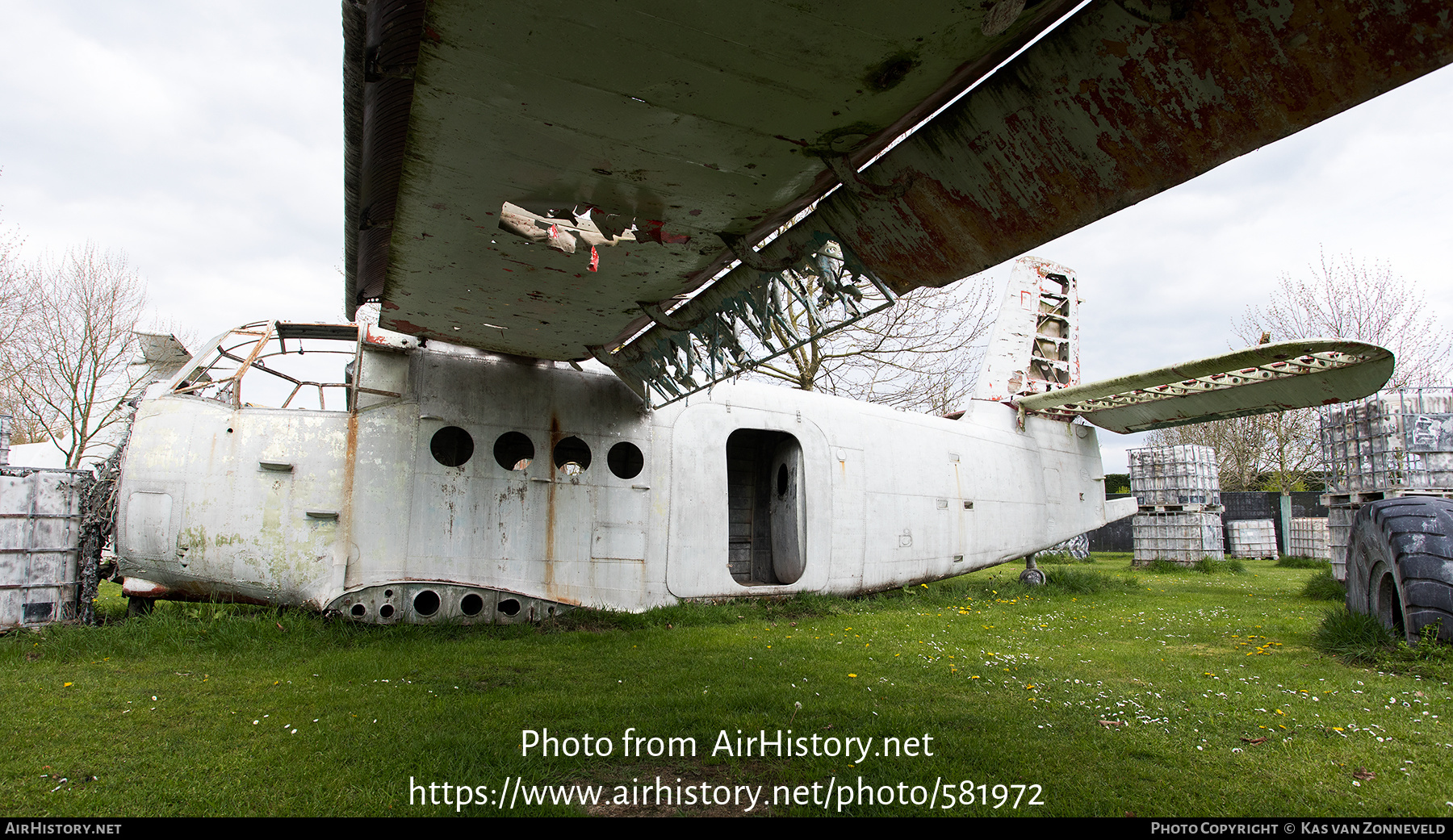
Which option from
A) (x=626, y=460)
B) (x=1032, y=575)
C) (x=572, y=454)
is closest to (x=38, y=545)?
(x=572, y=454)

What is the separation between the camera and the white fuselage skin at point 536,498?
6250mm

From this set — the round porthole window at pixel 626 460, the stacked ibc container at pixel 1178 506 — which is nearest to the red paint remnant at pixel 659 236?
the round porthole window at pixel 626 460

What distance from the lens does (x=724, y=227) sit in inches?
171

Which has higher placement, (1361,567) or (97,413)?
(97,413)

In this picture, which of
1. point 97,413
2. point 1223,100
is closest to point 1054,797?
point 1223,100

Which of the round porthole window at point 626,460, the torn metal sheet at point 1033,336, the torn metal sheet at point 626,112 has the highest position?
the torn metal sheet at point 1033,336

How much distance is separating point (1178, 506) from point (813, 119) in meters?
19.6

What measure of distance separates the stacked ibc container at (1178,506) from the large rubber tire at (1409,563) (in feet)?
44.5

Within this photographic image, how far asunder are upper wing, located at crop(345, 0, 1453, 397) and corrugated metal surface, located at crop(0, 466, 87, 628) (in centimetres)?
384

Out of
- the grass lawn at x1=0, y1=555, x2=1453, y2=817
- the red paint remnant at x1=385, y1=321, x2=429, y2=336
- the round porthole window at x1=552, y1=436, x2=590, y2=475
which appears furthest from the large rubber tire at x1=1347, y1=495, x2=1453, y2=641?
the red paint remnant at x1=385, y1=321, x2=429, y2=336

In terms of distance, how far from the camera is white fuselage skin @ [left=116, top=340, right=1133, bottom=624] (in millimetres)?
6250

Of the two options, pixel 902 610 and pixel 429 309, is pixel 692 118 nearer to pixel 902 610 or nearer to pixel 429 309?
pixel 429 309

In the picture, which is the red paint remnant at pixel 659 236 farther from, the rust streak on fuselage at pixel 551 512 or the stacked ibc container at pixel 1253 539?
the stacked ibc container at pixel 1253 539

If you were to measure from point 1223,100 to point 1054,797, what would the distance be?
9.81ft
